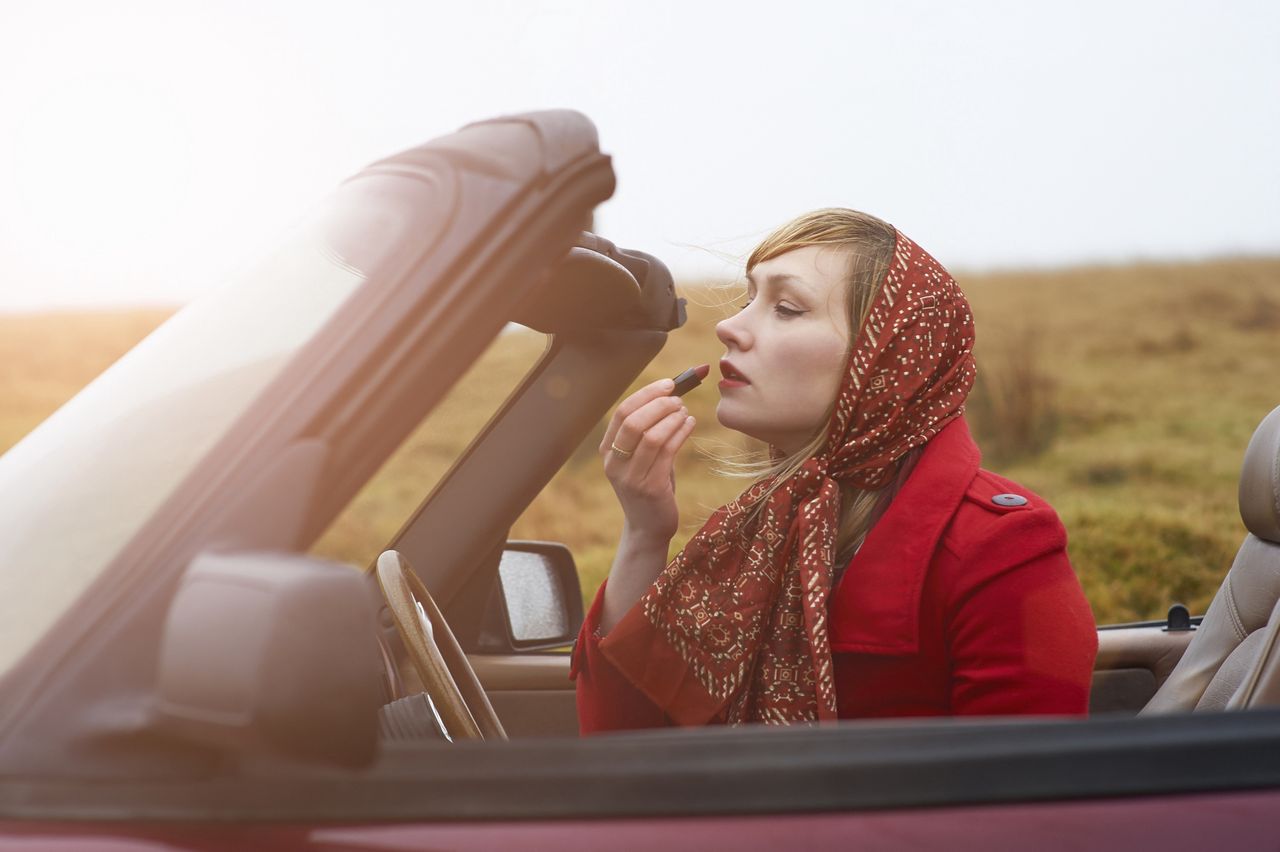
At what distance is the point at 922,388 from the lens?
1.86 m

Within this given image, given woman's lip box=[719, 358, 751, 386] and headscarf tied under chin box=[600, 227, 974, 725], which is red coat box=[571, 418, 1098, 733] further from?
woman's lip box=[719, 358, 751, 386]

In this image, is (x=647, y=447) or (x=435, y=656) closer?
(x=435, y=656)

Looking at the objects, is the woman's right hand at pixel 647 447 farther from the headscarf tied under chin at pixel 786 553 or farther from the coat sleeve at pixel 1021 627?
the coat sleeve at pixel 1021 627

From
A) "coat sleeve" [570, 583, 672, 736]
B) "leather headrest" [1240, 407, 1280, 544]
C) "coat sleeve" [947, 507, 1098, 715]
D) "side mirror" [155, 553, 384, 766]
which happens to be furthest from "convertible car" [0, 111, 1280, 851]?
"leather headrest" [1240, 407, 1280, 544]

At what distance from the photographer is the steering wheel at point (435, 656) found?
1629 mm

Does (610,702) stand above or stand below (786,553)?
below

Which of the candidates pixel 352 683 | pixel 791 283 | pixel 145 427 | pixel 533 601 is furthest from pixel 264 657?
pixel 533 601

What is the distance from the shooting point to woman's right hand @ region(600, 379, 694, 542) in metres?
1.85

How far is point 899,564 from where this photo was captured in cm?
169

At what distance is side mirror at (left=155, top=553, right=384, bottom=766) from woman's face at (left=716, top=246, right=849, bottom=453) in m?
0.99

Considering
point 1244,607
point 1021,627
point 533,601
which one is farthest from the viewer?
point 533,601

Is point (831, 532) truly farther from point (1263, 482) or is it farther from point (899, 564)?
point (1263, 482)

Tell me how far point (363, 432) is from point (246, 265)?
0.36 meters

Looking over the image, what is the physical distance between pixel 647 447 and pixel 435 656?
456mm
